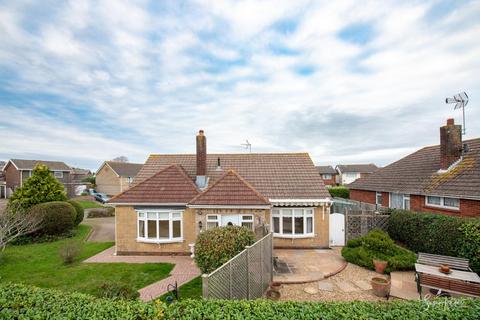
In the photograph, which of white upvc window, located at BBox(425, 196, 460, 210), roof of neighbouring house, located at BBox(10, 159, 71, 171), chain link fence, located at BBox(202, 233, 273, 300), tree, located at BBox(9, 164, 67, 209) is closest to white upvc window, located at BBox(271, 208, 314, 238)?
chain link fence, located at BBox(202, 233, 273, 300)

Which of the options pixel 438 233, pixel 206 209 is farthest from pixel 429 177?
pixel 206 209

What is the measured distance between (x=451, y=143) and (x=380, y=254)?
1269 cm

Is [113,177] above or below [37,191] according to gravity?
above

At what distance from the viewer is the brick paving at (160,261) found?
987 centimetres

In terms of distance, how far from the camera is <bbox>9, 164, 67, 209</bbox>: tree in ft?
65.2

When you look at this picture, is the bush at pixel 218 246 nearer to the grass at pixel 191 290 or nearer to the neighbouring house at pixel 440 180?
the grass at pixel 191 290

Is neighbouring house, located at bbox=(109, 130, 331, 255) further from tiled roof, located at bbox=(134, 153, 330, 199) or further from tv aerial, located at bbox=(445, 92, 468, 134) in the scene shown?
tv aerial, located at bbox=(445, 92, 468, 134)

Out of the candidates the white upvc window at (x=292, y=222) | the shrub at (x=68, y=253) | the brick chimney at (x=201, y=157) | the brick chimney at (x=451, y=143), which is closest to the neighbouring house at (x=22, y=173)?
the shrub at (x=68, y=253)

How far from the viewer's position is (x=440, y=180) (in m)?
17.2

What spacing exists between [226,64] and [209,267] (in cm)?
1522

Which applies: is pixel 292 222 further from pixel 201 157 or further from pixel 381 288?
pixel 201 157

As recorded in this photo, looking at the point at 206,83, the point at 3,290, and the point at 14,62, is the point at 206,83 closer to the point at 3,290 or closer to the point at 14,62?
the point at 14,62

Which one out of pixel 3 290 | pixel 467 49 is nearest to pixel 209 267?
pixel 3 290

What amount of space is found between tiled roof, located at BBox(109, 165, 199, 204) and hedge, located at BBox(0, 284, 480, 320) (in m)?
9.58
